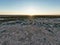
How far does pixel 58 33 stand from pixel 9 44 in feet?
8.29

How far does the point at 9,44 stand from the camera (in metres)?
4.94

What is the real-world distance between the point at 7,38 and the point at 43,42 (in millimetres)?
1529

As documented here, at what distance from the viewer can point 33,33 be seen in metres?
5.95

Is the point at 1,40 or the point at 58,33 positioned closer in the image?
the point at 1,40

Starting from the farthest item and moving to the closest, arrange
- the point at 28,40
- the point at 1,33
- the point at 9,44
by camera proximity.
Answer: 1. the point at 1,33
2. the point at 28,40
3. the point at 9,44

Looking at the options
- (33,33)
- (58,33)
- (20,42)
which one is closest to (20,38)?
(20,42)

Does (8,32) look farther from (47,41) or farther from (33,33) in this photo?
(47,41)

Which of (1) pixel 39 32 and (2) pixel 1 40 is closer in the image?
(2) pixel 1 40

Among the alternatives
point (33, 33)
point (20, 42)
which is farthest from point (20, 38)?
point (33, 33)

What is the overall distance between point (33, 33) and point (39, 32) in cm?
31

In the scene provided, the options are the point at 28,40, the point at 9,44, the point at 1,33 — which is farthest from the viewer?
the point at 1,33

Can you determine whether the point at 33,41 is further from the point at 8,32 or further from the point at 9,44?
the point at 8,32

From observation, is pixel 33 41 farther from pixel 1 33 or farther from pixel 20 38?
pixel 1 33

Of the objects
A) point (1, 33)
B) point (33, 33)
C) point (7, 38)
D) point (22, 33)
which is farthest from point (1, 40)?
point (33, 33)
